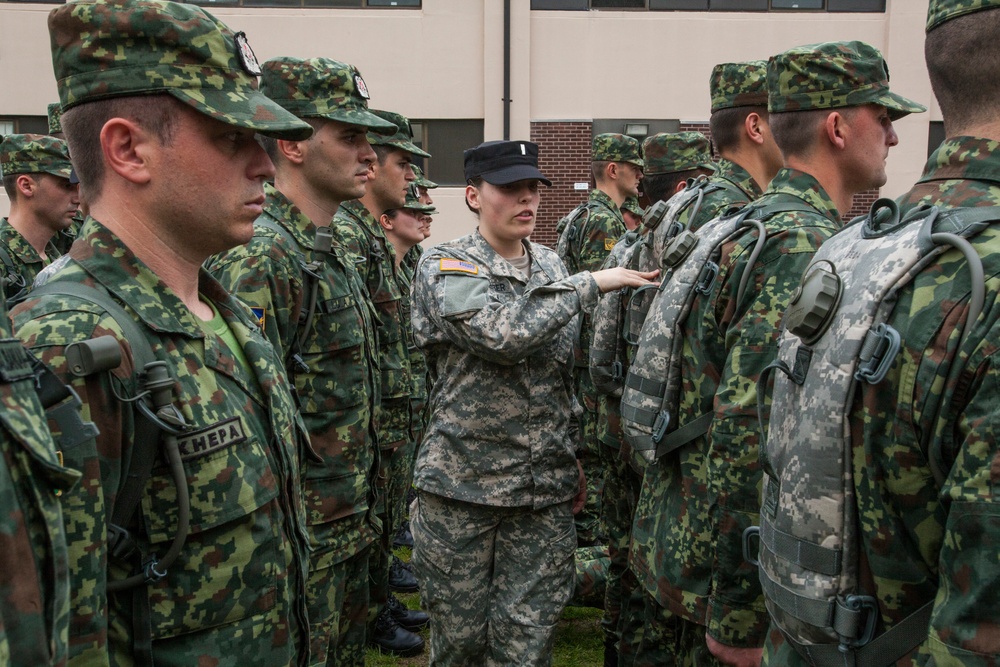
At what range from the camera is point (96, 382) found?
168 cm

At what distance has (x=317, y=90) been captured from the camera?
12.4 feet

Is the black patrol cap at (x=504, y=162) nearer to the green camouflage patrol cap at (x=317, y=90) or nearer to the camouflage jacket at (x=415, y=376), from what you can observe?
the green camouflage patrol cap at (x=317, y=90)

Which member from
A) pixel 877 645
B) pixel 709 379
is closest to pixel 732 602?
pixel 709 379

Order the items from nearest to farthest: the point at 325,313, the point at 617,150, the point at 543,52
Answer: the point at 325,313 → the point at 617,150 → the point at 543,52

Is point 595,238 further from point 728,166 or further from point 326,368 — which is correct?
point 326,368

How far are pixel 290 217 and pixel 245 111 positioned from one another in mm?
1632

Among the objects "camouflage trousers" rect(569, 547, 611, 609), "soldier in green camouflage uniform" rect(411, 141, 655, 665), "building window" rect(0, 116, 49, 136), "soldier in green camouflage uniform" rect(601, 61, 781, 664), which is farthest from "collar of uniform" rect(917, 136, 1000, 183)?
"building window" rect(0, 116, 49, 136)

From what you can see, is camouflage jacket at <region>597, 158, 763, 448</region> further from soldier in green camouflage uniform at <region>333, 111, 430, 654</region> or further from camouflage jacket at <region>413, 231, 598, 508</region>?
soldier in green camouflage uniform at <region>333, 111, 430, 654</region>

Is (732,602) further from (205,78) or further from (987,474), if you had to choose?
(205,78)

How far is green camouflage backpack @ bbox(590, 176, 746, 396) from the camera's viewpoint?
407cm

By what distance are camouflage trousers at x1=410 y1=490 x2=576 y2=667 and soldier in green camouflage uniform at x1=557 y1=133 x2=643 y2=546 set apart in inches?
92.0

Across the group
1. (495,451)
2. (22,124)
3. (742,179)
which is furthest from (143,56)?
(22,124)

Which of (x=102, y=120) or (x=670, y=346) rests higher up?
(x=102, y=120)

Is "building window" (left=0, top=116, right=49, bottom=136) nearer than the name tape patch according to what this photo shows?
No
